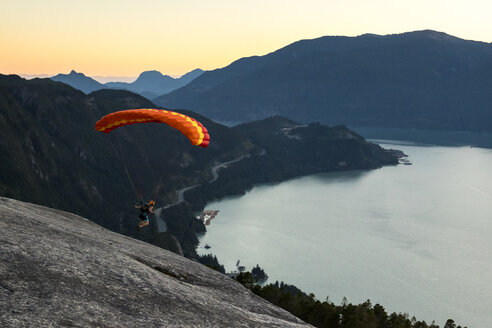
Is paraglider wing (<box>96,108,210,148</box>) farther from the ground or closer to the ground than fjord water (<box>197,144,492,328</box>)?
farther from the ground

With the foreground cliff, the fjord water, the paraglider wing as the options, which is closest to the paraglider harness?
the foreground cliff

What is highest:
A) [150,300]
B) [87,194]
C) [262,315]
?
[150,300]

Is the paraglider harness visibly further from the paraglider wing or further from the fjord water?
the fjord water

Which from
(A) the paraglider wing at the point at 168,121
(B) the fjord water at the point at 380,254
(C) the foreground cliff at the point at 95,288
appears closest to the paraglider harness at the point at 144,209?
(C) the foreground cliff at the point at 95,288

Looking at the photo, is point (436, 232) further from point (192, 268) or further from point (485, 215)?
point (192, 268)

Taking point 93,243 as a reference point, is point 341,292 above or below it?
below

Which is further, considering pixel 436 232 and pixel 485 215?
pixel 485 215

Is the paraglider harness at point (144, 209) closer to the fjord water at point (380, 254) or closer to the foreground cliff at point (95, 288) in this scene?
the foreground cliff at point (95, 288)

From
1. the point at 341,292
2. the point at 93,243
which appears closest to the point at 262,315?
the point at 93,243
